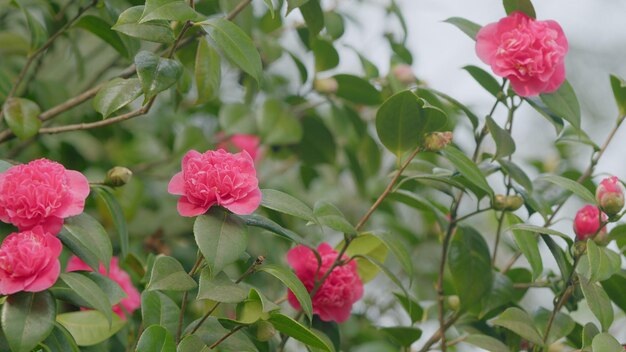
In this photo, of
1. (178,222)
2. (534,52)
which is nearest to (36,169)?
(534,52)

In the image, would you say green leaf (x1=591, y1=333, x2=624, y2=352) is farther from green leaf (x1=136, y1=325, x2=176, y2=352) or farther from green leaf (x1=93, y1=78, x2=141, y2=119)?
green leaf (x1=93, y1=78, x2=141, y2=119)

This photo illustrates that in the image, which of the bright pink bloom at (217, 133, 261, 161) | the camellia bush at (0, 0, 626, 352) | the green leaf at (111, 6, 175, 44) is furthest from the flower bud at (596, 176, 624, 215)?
the bright pink bloom at (217, 133, 261, 161)

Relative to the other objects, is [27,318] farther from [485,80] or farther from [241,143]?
[241,143]

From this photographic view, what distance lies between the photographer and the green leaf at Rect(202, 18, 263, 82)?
800 mm

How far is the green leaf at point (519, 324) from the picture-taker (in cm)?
84

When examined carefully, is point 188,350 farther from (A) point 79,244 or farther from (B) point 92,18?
(B) point 92,18

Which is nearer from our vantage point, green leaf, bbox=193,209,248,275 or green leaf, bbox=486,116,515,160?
green leaf, bbox=193,209,248,275

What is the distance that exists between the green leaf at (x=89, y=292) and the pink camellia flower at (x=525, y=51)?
18.2 inches

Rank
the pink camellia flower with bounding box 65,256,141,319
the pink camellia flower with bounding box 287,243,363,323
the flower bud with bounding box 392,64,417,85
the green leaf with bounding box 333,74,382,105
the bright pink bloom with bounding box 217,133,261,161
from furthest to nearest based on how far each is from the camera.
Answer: the bright pink bloom with bounding box 217,133,261,161 < the flower bud with bounding box 392,64,417,85 < the green leaf with bounding box 333,74,382,105 < the pink camellia flower with bounding box 65,256,141,319 < the pink camellia flower with bounding box 287,243,363,323

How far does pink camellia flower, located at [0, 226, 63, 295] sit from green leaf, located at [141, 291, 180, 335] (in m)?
0.14

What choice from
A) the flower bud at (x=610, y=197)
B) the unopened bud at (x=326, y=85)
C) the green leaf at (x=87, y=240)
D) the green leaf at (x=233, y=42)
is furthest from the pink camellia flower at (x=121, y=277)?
the flower bud at (x=610, y=197)

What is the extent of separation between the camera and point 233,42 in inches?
31.6

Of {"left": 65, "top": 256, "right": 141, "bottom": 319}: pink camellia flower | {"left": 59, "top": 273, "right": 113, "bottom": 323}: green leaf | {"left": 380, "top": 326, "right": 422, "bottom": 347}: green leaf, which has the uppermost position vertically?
{"left": 59, "top": 273, "right": 113, "bottom": 323}: green leaf

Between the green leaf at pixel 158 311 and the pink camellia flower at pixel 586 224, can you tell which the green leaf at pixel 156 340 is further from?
the pink camellia flower at pixel 586 224
